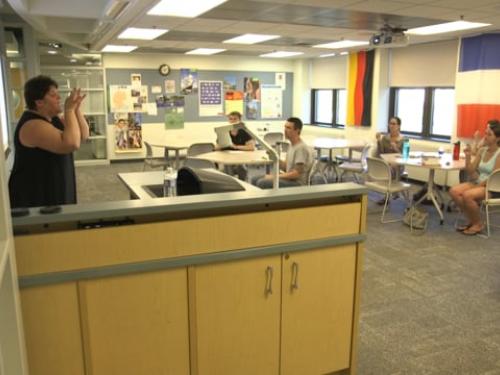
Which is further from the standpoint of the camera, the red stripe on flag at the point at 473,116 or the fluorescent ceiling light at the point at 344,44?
the fluorescent ceiling light at the point at 344,44

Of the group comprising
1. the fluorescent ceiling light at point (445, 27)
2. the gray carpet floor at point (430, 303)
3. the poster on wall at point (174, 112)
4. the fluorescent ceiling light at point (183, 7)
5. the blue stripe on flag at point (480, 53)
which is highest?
the fluorescent ceiling light at point (183, 7)

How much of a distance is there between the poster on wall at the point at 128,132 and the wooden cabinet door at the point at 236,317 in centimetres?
889

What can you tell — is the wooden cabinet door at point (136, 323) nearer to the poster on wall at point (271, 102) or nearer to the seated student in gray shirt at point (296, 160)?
the seated student in gray shirt at point (296, 160)

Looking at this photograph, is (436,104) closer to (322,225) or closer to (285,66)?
(285,66)

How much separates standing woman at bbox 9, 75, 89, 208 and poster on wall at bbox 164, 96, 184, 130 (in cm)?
802

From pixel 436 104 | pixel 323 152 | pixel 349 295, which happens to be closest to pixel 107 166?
pixel 323 152

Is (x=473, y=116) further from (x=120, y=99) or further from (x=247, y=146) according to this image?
(x=120, y=99)

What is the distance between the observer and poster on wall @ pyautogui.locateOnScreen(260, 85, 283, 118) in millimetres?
11586

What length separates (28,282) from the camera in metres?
1.71

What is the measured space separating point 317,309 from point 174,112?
9077 mm


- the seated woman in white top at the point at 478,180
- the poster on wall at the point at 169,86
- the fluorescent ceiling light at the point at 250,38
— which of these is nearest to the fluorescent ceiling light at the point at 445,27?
the seated woman in white top at the point at 478,180

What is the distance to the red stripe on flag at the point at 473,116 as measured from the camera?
21.9 feet

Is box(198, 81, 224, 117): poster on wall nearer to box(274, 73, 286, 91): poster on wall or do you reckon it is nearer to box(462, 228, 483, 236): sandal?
box(274, 73, 286, 91): poster on wall

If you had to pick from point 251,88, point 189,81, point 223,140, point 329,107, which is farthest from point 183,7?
point 329,107
